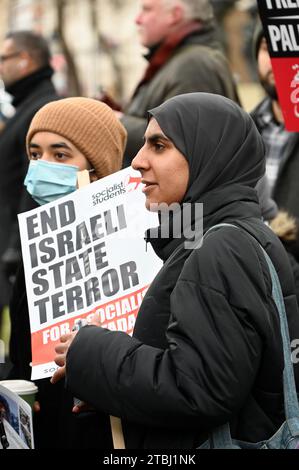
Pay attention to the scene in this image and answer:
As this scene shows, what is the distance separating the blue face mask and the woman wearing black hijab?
38.0 inches

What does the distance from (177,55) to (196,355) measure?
13.6 feet

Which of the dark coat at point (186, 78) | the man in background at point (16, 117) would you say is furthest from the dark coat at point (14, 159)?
the dark coat at point (186, 78)

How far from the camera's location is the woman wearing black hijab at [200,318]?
3.55 metres

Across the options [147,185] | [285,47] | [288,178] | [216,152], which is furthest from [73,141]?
[288,178]

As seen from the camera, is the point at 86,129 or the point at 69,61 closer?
the point at 86,129

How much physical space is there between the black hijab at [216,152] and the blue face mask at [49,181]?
3.35 feet

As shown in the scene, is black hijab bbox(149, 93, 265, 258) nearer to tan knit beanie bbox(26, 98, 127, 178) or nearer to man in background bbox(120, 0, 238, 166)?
tan knit beanie bbox(26, 98, 127, 178)

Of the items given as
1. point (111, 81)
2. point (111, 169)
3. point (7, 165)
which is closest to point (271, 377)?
point (111, 169)

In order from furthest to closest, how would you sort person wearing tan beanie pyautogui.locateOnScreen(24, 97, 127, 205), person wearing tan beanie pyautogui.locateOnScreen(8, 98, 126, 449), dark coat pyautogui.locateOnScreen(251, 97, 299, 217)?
dark coat pyautogui.locateOnScreen(251, 97, 299, 217) → person wearing tan beanie pyautogui.locateOnScreen(24, 97, 127, 205) → person wearing tan beanie pyautogui.locateOnScreen(8, 98, 126, 449)

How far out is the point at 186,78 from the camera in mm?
7254

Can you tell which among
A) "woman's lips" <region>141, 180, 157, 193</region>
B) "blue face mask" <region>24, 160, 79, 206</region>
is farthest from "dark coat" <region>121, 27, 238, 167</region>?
"woman's lips" <region>141, 180, 157, 193</region>

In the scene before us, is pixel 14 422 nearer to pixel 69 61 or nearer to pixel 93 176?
pixel 93 176

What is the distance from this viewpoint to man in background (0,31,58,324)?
8.28 meters
